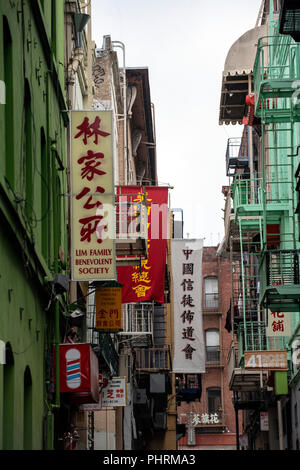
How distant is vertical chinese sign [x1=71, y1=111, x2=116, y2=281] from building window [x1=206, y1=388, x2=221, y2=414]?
5136 cm

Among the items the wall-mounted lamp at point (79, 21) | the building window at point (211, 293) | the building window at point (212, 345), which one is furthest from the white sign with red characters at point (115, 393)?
the building window at point (211, 293)

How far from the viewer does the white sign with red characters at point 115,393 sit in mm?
25531

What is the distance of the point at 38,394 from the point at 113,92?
75.0ft

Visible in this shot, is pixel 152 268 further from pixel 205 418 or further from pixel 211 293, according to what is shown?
pixel 211 293

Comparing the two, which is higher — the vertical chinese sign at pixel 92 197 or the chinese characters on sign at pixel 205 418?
the vertical chinese sign at pixel 92 197

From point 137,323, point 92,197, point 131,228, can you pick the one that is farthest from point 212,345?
point 92,197

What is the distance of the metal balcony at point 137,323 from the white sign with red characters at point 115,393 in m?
7.74

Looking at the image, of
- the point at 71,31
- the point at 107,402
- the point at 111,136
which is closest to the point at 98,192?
the point at 111,136

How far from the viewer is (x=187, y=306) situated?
37.9 m

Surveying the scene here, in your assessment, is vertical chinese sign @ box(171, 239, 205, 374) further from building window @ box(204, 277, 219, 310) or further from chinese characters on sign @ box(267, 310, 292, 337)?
building window @ box(204, 277, 219, 310)

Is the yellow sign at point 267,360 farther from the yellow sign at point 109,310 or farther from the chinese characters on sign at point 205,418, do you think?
the chinese characters on sign at point 205,418

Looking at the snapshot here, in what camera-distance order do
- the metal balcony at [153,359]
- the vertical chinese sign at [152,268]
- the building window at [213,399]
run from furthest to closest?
the building window at [213,399] < the metal balcony at [153,359] < the vertical chinese sign at [152,268]

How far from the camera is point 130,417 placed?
34.1m
